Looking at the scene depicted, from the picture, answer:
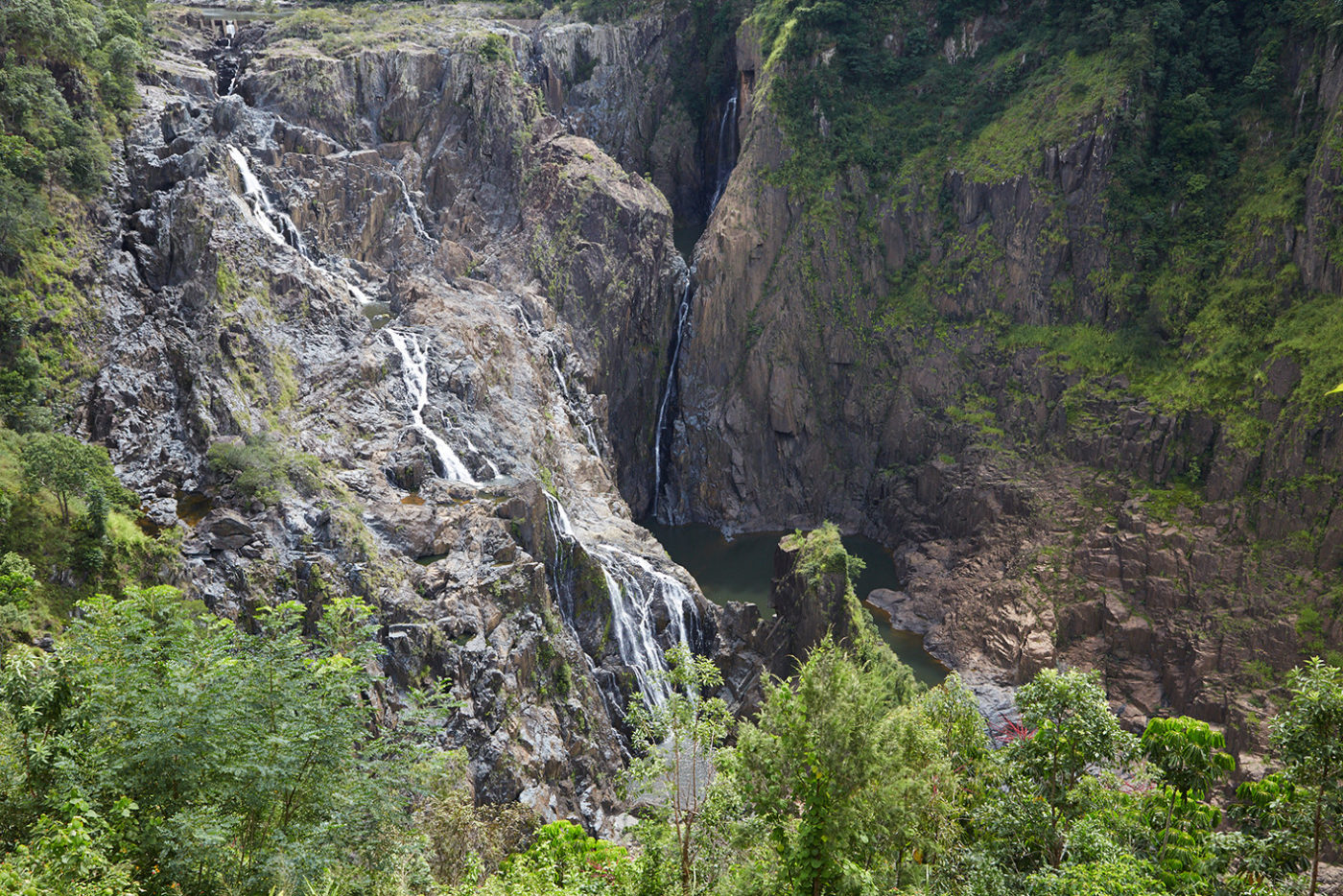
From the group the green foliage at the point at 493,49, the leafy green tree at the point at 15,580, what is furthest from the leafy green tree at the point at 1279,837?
the green foliage at the point at 493,49

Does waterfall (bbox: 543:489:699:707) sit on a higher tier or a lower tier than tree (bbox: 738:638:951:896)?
lower

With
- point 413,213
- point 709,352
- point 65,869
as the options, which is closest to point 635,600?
point 709,352

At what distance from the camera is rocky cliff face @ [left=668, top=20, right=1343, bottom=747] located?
51.5 m

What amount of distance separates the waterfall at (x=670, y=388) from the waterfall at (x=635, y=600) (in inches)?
935

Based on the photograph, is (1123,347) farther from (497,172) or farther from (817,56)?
(497,172)

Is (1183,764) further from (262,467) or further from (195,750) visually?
(262,467)

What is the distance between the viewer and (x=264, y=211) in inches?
2173

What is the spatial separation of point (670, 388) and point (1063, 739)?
185ft

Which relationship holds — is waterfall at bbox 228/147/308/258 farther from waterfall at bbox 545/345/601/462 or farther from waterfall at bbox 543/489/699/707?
waterfall at bbox 543/489/699/707

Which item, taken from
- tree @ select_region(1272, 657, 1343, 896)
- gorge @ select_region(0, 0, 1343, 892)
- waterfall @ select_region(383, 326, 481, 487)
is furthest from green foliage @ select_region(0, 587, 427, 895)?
waterfall @ select_region(383, 326, 481, 487)

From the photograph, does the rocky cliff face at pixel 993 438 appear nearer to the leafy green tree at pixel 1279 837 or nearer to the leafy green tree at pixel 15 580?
the leafy green tree at pixel 1279 837

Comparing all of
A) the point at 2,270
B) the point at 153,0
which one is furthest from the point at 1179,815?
the point at 153,0

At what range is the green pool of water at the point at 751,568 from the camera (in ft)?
193

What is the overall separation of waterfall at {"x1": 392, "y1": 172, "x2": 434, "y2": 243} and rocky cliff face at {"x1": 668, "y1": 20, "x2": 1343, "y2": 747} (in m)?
20.3
